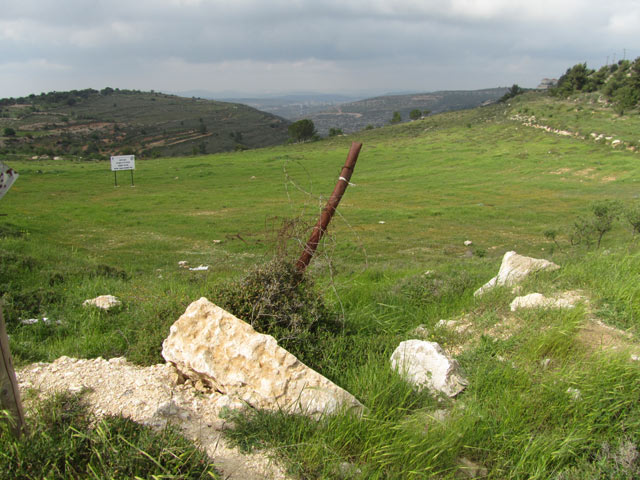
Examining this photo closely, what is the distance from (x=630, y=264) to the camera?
19.9 ft

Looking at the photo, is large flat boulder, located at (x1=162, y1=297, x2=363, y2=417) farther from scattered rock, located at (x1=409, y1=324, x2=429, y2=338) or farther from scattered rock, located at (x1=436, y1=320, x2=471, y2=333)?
scattered rock, located at (x1=436, y1=320, x2=471, y2=333)

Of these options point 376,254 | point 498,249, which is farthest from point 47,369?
point 498,249

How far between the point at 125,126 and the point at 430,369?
12321 centimetres

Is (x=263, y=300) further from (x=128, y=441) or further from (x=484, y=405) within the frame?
(x=484, y=405)

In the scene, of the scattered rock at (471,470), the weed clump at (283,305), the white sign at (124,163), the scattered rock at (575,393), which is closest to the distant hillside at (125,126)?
the white sign at (124,163)

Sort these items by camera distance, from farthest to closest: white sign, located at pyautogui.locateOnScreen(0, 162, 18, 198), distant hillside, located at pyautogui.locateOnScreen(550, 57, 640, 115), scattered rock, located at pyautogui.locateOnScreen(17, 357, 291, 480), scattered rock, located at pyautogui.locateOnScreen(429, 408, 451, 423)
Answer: distant hillside, located at pyautogui.locateOnScreen(550, 57, 640, 115) < scattered rock, located at pyautogui.locateOnScreen(429, 408, 451, 423) < scattered rock, located at pyautogui.locateOnScreen(17, 357, 291, 480) < white sign, located at pyautogui.locateOnScreen(0, 162, 18, 198)

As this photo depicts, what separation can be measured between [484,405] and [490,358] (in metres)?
0.80

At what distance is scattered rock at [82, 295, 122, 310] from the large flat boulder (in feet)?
9.08

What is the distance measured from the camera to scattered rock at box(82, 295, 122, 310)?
250 inches

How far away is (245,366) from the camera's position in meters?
3.64

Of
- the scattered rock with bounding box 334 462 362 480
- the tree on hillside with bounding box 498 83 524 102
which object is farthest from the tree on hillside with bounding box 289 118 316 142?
the scattered rock with bounding box 334 462 362 480

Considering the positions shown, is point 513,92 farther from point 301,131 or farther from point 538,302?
point 538,302

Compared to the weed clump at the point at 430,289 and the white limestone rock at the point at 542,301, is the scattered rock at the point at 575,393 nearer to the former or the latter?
the white limestone rock at the point at 542,301

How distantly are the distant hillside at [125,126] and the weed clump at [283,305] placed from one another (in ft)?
248
